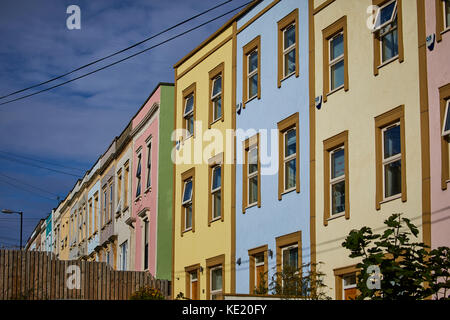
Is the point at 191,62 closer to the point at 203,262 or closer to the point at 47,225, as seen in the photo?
the point at 203,262

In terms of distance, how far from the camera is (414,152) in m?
18.6

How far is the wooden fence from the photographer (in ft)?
107

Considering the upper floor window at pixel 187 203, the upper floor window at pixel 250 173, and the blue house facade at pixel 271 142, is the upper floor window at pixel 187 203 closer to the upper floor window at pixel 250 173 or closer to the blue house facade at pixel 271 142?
the blue house facade at pixel 271 142

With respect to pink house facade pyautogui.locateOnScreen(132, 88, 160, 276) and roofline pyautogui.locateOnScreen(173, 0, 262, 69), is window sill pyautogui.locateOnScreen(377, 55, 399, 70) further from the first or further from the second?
pink house facade pyautogui.locateOnScreen(132, 88, 160, 276)

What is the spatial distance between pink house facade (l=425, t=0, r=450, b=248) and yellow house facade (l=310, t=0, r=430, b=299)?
0.71ft

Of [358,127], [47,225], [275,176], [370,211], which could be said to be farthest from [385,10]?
[47,225]

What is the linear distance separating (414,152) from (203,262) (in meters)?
12.1

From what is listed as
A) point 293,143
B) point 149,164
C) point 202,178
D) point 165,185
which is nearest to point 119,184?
point 149,164

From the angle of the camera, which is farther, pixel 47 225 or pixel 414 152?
pixel 47 225

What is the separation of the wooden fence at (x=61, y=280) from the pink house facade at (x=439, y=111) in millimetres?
16916

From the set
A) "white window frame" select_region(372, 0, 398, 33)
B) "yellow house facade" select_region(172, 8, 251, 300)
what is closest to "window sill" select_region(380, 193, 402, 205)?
"white window frame" select_region(372, 0, 398, 33)

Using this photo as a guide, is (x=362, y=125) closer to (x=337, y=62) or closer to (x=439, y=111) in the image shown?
(x=337, y=62)

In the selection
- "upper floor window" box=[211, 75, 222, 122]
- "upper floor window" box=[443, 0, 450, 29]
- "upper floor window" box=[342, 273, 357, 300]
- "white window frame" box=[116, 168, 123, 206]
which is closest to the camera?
"upper floor window" box=[443, 0, 450, 29]
